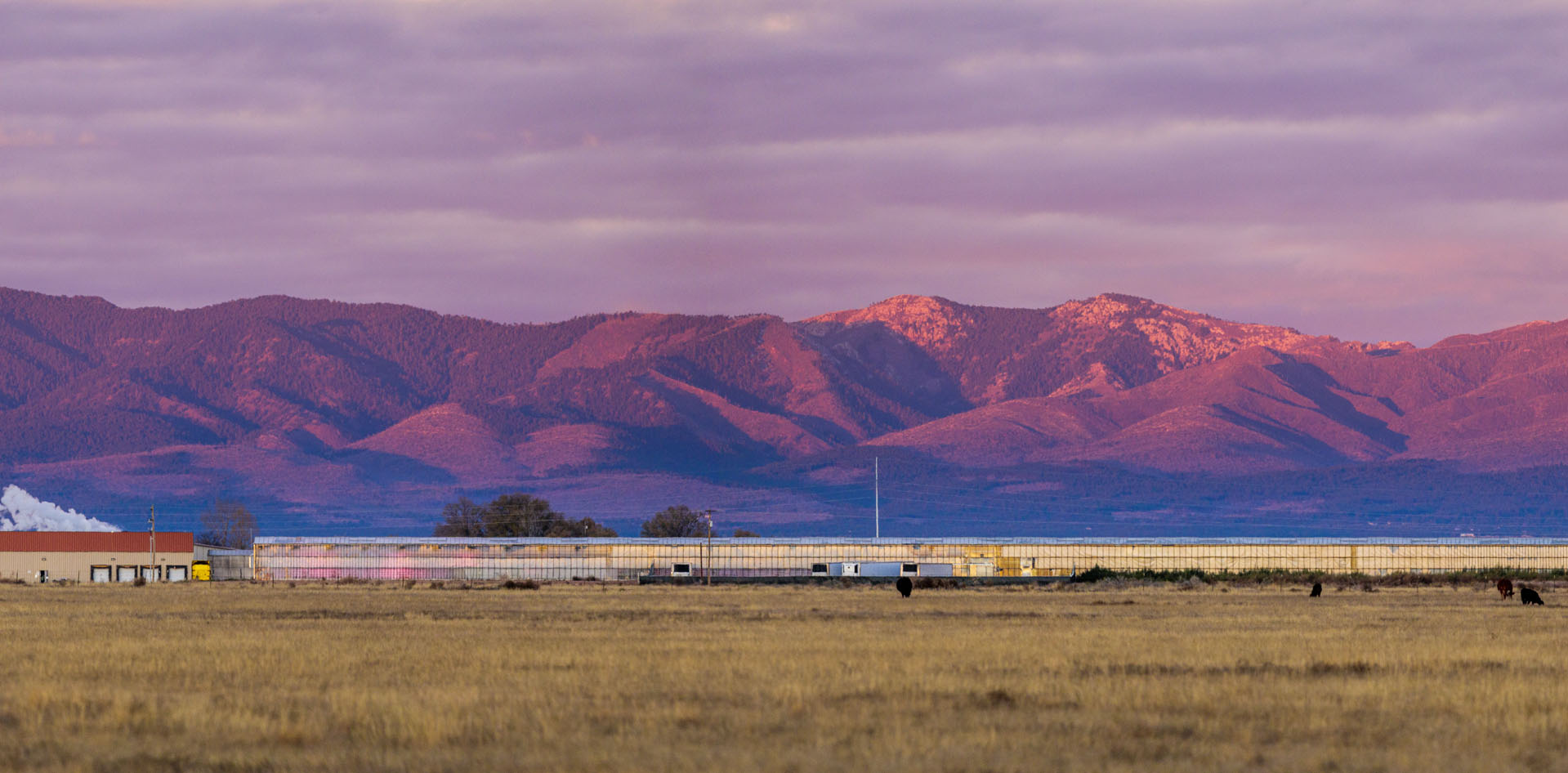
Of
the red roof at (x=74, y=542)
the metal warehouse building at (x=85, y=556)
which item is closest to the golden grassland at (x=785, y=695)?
the metal warehouse building at (x=85, y=556)

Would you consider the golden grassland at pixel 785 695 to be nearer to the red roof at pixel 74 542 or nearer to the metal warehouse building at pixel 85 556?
the metal warehouse building at pixel 85 556

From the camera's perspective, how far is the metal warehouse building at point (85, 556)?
184500 millimetres

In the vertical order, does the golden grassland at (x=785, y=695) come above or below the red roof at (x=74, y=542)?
below

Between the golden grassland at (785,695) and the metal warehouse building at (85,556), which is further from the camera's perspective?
the metal warehouse building at (85,556)

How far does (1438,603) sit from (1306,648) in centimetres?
3806

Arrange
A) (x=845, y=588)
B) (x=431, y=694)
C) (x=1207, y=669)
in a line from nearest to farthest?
(x=431, y=694)
(x=1207, y=669)
(x=845, y=588)

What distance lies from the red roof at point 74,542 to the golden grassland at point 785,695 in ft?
427

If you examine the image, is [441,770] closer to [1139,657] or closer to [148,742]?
[148,742]

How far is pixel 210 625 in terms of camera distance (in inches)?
2349

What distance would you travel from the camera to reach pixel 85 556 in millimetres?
186625

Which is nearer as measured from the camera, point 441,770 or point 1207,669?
point 441,770

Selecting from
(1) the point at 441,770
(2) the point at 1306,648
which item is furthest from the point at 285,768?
(2) the point at 1306,648

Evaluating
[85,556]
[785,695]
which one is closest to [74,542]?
[85,556]

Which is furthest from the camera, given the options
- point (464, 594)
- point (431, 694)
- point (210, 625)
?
point (464, 594)
